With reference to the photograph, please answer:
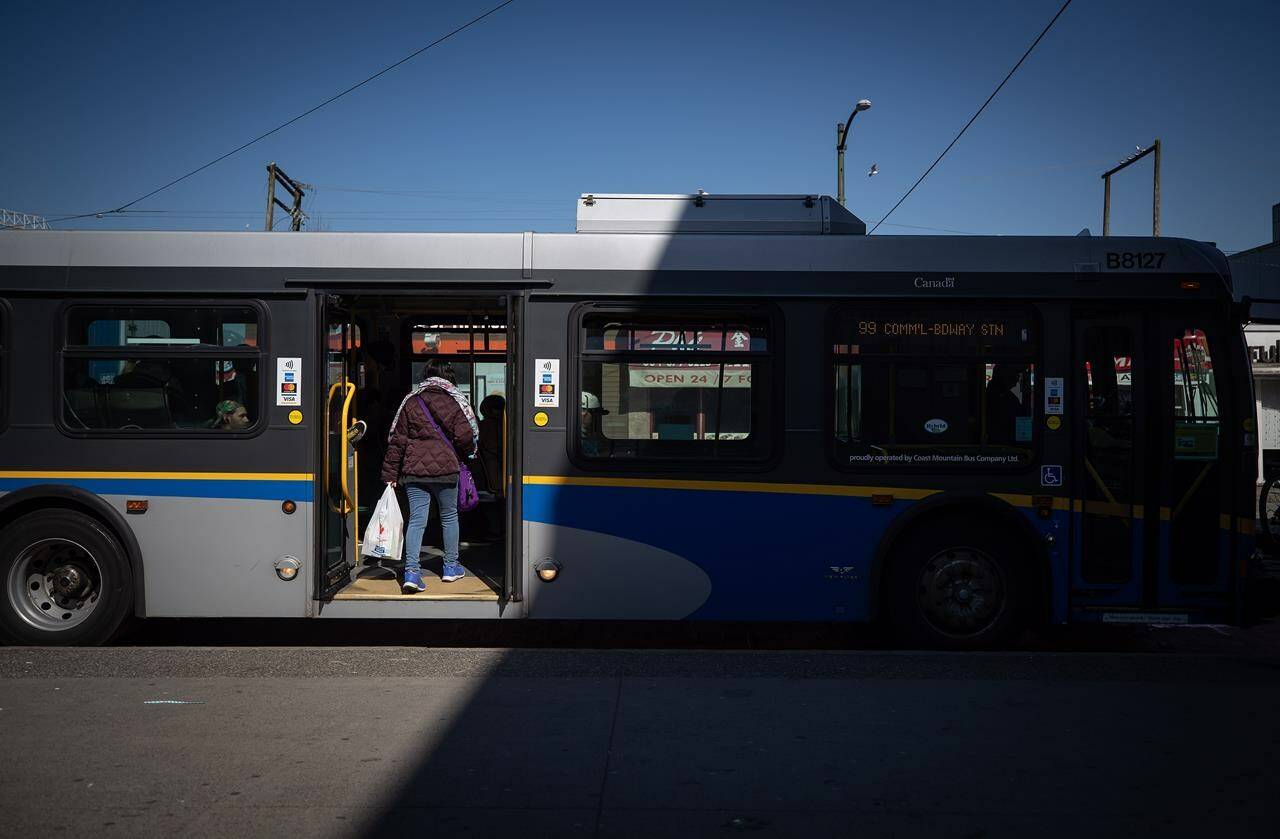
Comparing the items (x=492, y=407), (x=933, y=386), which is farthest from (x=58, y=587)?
(x=933, y=386)

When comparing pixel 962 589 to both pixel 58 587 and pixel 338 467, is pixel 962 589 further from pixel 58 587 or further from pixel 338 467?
pixel 58 587

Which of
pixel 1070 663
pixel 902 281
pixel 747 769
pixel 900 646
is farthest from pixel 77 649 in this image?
pixel 1070 663

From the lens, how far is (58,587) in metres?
7.12

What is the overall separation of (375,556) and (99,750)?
277 centimetres

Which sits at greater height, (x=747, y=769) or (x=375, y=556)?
(x=375, y=556)

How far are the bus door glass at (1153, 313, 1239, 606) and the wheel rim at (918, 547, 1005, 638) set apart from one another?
115 cm

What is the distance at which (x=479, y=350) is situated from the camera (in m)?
9.53

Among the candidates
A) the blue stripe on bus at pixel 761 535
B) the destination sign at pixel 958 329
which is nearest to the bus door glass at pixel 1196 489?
the blue stripe on bus at pixel 761 535

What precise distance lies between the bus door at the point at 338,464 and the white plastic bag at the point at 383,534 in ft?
0.77

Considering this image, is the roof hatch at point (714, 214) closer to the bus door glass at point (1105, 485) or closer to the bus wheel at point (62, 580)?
the bus door glass at point (1105, 485)

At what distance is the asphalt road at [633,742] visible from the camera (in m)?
4.32

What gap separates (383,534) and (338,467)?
23.7 inches

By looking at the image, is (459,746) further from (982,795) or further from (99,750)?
→ (982,795)

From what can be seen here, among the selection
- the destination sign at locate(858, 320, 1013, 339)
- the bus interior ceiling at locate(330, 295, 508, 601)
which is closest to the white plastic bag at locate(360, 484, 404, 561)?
the bus interior ceiling at locate(330, 295, 508, 601)
